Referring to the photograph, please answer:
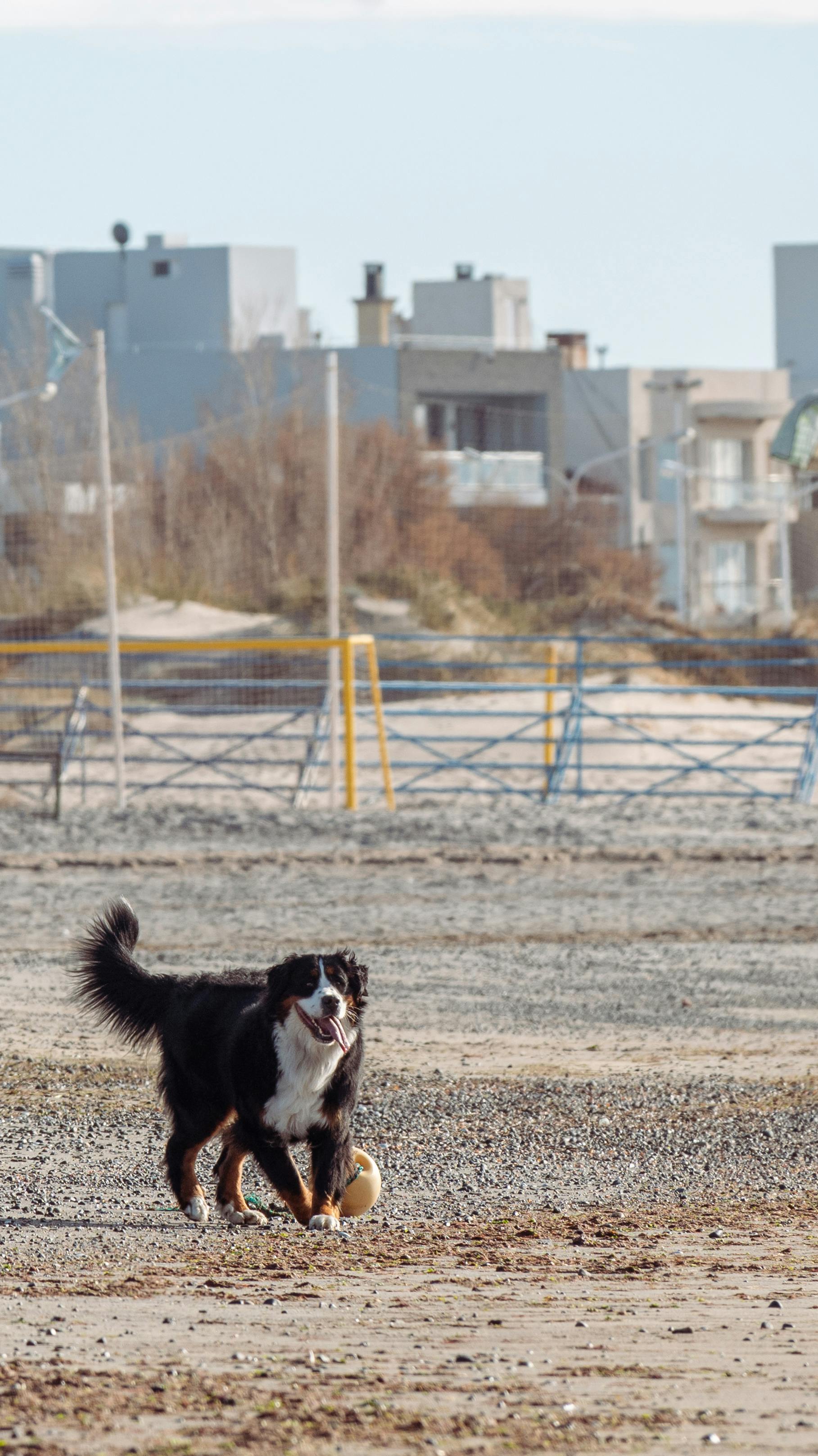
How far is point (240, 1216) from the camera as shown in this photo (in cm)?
589

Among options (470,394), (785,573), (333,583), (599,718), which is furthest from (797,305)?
(333,583)

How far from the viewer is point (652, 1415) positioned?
3.87 m

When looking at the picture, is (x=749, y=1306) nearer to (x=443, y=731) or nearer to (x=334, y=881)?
(x=334, y=881)

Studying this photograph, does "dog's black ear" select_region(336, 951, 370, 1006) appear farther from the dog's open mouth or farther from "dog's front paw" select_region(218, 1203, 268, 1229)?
"dog's front paw" select_region(218, 1203, 268, 1229)

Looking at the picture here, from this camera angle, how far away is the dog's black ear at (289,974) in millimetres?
5477

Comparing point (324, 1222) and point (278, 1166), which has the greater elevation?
point (278, 1166)

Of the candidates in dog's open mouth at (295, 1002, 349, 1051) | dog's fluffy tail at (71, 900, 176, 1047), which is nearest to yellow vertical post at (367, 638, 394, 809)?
dog's fluffy tail at (71, 900, 176, 1047)

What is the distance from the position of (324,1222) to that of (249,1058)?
53cm

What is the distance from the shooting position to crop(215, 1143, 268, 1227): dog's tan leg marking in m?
5.88

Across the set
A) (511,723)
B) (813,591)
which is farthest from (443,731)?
(813,591)

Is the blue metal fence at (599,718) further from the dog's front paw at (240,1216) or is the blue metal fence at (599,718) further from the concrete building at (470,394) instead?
the concrete building at (470,394)

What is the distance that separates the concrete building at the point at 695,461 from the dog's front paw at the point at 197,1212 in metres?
61.6

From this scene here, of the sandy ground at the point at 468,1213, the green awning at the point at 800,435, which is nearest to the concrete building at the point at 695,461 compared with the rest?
the green awning at the point at 800,435

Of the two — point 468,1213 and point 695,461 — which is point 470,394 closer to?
point 695,461
